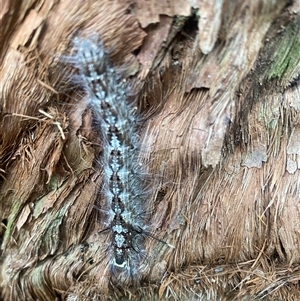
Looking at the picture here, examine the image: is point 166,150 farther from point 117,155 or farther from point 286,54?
point 286,54

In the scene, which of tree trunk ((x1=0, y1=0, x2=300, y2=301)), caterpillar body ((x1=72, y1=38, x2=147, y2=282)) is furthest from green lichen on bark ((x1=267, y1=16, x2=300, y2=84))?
caterpillar body ((x1=72, y1=38, x2=147, y2=282))

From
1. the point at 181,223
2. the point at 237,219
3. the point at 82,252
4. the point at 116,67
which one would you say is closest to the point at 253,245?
the point at 237,219

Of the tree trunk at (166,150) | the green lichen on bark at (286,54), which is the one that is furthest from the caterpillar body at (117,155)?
the green lichen on bark at (286,54)

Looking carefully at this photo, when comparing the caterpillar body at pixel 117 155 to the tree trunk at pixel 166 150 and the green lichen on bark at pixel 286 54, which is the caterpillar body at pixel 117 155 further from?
the green lichen on bark at pixel 286 54

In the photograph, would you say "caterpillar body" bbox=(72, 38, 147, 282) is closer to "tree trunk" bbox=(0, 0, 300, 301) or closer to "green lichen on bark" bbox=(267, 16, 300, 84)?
"tree trunk" bbox=(0, 0, 300, 301)

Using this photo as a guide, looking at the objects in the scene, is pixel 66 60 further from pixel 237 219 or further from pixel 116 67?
pixel 237 219
